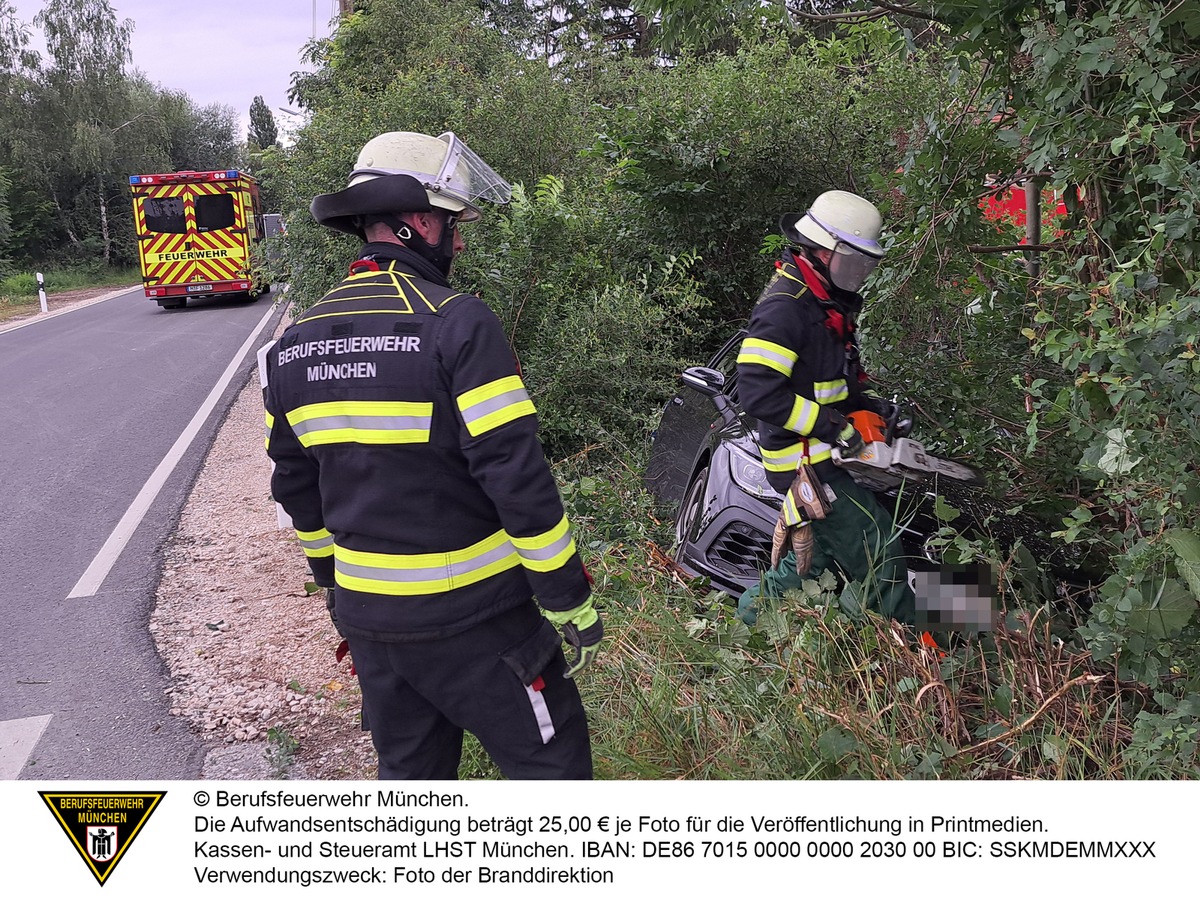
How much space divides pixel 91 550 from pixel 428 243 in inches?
181

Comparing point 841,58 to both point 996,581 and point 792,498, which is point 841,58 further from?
point 996,581

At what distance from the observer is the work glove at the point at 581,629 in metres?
2.46

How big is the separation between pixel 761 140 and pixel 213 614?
4.89 m

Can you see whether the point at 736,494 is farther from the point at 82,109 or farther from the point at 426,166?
the point at 82,109

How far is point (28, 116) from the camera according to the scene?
4028 centimetres

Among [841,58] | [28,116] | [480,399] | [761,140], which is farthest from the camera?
[28,116]

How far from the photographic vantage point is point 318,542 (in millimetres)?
2814

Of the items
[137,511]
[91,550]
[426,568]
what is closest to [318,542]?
[426,568]

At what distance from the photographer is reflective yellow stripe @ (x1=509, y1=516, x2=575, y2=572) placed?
2357 mm

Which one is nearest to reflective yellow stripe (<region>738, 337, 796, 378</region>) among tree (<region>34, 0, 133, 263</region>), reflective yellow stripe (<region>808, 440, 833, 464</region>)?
reflective yellow stripe (<region>808, 440, 833, 464</region>)

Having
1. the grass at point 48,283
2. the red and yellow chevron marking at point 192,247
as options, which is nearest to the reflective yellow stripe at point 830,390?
the red and yellow chevron marking at point 192,247

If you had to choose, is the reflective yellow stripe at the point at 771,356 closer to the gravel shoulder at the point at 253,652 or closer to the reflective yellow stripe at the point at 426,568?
the reflective yellow stripe at the point at 426,568


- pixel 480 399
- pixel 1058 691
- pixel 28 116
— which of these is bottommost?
pixel 28 116

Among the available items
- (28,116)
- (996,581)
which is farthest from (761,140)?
(28,116)
